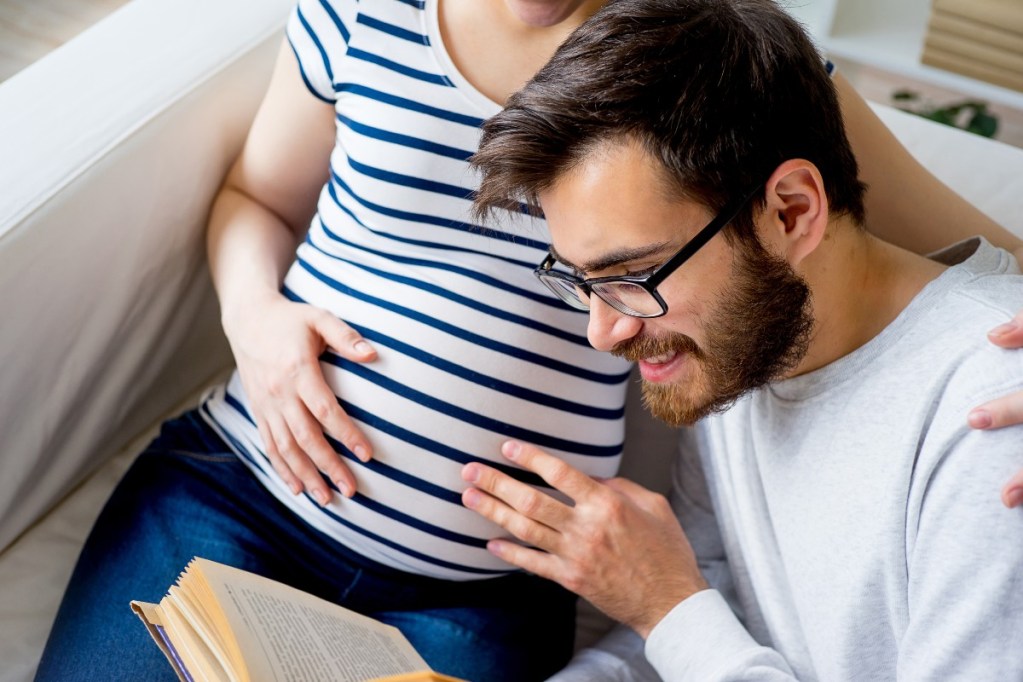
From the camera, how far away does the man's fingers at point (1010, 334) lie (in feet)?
2.86

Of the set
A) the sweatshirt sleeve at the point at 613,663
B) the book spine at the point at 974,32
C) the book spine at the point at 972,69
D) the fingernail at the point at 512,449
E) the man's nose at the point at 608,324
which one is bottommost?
the sweatshirt sleeve at the point at 613,663

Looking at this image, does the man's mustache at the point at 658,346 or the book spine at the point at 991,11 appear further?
the book spine at the point at 991,11

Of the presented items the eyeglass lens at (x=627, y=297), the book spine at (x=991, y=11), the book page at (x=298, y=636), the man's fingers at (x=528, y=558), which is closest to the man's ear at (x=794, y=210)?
the eyeglass lens at (x=627, y=297)

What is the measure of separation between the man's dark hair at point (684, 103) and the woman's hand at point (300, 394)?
1.03ft

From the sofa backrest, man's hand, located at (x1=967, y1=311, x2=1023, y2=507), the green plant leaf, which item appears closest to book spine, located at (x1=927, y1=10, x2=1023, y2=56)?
the green plant leaf

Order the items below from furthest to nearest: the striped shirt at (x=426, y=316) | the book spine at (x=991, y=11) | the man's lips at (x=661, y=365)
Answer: the book spine at (x=991, y=11)
the striped shirt at (x=426, y=316)
the man's lips at (x=661, y=365)

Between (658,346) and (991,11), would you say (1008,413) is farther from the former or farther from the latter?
(991,11)

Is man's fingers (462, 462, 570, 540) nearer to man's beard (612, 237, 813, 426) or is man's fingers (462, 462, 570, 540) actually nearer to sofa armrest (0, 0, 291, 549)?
man's beard (612, 237, 813, 426)

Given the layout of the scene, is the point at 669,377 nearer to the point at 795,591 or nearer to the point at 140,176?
the point at 795,591

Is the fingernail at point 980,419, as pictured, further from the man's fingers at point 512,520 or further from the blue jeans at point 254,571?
the blue jeans at point 254,571

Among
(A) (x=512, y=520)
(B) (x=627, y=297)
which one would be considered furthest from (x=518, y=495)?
(B) (x=627, y=297)

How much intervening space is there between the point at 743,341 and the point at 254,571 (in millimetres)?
584

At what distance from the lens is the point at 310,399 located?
1144 millimetres

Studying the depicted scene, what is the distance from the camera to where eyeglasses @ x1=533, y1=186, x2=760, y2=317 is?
913 mm
